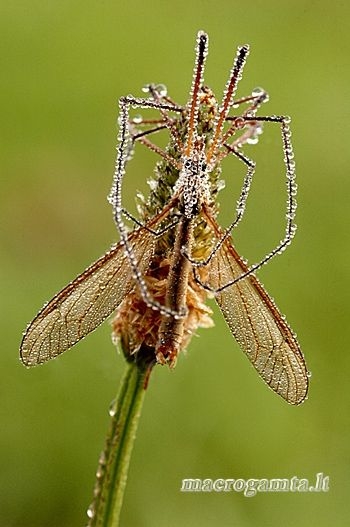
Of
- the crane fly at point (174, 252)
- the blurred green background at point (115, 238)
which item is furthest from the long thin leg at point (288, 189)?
the blurred green background at point (115, 238)

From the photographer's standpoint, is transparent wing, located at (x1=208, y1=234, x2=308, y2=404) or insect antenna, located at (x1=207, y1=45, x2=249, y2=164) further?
transparent wing, located at (x1=208, y1=234, x2=308, y2=404)

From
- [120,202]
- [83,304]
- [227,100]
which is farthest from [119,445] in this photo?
[227,100]

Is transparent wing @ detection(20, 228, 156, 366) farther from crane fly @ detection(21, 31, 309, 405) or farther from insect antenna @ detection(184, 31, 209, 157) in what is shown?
insect antenna @ detection(184, 31, 209, 157)

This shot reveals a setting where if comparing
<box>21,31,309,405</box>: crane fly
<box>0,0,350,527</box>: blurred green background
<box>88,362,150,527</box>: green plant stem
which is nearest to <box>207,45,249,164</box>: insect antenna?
<box>21,31,309,405</box>: crane fly

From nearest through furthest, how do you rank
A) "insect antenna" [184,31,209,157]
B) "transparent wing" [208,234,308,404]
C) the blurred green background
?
"insect antenna" [184,31,209,157]
"transparent wing" [208,234,308,404]
the blurred green background

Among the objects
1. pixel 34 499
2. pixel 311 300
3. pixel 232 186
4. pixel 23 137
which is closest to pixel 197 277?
pixel 34 499

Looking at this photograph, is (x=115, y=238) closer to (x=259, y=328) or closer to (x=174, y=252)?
(x=259, y=328)

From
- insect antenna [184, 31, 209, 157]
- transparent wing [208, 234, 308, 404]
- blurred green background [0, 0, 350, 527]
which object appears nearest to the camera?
insect antenna [184, 31, 209, 157]

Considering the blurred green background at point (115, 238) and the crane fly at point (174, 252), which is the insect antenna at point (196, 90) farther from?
the blurred green background at point (115, 238)
